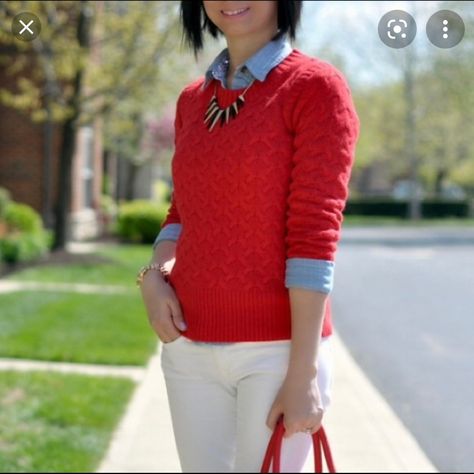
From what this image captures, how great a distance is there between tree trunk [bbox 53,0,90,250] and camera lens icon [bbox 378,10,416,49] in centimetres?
1153

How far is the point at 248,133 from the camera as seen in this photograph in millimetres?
2100

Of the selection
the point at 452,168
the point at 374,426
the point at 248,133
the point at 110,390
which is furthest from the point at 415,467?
the point at 452,168

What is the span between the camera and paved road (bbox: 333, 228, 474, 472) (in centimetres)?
585

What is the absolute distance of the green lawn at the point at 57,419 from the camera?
498cm

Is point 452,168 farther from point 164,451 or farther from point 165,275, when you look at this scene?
point 165,275

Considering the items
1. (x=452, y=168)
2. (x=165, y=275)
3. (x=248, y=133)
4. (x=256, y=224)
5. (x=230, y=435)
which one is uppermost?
(x=248, y=133)

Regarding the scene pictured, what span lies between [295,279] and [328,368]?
0.93ft

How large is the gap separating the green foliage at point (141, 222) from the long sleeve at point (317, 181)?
58.8ft

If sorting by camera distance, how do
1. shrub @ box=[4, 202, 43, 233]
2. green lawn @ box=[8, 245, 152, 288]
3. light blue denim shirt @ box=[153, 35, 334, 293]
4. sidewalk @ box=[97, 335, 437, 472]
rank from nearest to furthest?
light blue denim shirt @ box=[153, 35, 334, 293]
sidewalk @ box=[97, 335, 437, 472]
green lawn @ box=[8, 245, 152, 288]
shrub @ box=[4, 202, 43, 233]

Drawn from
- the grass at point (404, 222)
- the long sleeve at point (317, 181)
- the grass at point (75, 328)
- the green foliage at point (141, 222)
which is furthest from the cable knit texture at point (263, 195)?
the grass at point (404, 222)

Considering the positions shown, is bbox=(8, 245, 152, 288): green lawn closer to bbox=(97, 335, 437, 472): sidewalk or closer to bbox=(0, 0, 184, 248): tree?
bbox=(0, 0, 184, 248): tree

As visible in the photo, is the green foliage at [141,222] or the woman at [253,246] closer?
the woman at [253,246]

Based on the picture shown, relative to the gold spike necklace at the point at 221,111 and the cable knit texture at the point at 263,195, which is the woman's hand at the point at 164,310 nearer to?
the cable knit texture at the point at 263,195

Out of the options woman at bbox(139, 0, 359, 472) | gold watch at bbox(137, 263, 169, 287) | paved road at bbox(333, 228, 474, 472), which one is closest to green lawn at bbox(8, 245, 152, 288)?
paved road at bbox(333, 228, 474, 472)
